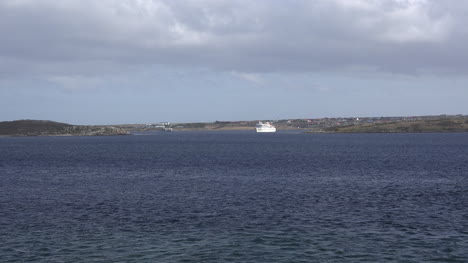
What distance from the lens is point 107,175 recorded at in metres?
74.4

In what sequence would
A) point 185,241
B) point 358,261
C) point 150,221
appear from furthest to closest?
point 150,221 < point 185,241 < point 358,261

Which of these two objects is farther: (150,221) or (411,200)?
(411,200)

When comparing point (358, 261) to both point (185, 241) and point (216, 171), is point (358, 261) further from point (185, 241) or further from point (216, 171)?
point (216, 171)

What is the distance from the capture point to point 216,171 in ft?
258

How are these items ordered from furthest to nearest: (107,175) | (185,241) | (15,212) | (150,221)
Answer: (107,175)
(15,212)
(150,221)
(185,241)

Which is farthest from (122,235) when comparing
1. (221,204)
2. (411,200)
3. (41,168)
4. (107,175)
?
(41,168)

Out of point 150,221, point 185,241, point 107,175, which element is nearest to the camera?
point 185,241

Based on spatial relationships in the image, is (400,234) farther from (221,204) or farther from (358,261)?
(221,204)

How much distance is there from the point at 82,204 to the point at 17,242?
14.8 m

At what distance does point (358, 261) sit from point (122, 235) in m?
15.6

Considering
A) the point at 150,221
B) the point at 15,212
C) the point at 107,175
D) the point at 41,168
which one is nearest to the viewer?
the point at 150,221

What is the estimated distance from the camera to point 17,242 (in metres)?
30.2

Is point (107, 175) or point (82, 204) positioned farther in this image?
point (107, 175)

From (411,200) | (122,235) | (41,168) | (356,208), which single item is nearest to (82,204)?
(122,235)
